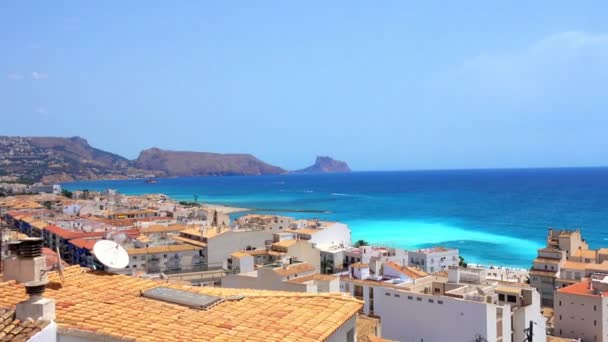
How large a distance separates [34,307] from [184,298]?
1.85m

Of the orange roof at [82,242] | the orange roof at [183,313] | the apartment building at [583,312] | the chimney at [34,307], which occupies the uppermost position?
the chimney at [34,307]

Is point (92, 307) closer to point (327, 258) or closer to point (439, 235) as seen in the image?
point (327, 258)

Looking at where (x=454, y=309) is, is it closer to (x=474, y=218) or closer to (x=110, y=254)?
(x=110, y=254)

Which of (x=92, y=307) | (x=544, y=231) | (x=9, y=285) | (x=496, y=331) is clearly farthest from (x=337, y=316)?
(x=544, y=231)

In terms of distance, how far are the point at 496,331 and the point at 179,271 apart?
1063 inches

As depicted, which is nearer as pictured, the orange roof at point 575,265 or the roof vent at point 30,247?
the roof vent at point 30,247

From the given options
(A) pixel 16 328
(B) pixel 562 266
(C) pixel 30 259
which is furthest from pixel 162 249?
(A) pixel 16 328

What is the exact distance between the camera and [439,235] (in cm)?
7875

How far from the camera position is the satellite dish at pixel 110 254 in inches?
299

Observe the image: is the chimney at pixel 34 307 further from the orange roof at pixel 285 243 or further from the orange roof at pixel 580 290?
the orange roof at pixel 285 243

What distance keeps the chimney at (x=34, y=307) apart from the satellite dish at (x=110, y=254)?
2714 mm

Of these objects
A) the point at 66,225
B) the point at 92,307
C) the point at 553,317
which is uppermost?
the point at 92,307

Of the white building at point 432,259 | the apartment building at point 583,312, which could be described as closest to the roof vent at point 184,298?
the apartment building at point 583,312

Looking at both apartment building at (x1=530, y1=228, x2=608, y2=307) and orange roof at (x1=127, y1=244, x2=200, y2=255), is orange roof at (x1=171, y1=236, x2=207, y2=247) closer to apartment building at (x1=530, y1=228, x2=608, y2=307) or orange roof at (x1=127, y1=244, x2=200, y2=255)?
orange roof at (x1=127, y1=244, x2=200, y2=255)
